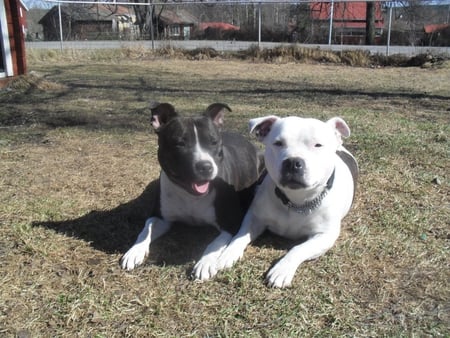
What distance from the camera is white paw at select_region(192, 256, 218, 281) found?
3111 millimetres

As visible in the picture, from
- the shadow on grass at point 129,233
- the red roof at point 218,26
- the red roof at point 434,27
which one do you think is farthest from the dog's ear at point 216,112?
the red roof at point 218,26

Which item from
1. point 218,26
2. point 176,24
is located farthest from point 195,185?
point 218,26

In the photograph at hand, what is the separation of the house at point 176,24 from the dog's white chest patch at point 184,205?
64.5 ft

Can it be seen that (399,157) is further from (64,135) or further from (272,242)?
(64,135)

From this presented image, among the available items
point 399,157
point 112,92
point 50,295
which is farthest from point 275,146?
point 112,92

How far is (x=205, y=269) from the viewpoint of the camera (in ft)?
10.3

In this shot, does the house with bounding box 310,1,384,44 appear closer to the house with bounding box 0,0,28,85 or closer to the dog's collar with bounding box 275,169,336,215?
the house with bounding box 0,0,28,85

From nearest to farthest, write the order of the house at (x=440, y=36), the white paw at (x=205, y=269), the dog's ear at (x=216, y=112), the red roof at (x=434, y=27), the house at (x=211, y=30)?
1. the white paw at (x=205, y=269)
2. the dog's ear at (x=216, y=112)
3. the house at (x=440, y=36)
4. the red roof at (x=434, y=27)
5. the house at (x=211, y=30)

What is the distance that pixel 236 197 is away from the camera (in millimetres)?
3881

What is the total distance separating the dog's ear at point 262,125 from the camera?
344 cm

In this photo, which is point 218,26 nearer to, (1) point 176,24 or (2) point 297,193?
(1) point 176,24

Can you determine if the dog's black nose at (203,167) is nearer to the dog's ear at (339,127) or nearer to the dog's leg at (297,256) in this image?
the dog's leg at (297,256)

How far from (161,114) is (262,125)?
2.47 feet

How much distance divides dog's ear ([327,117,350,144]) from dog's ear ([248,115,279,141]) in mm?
386
